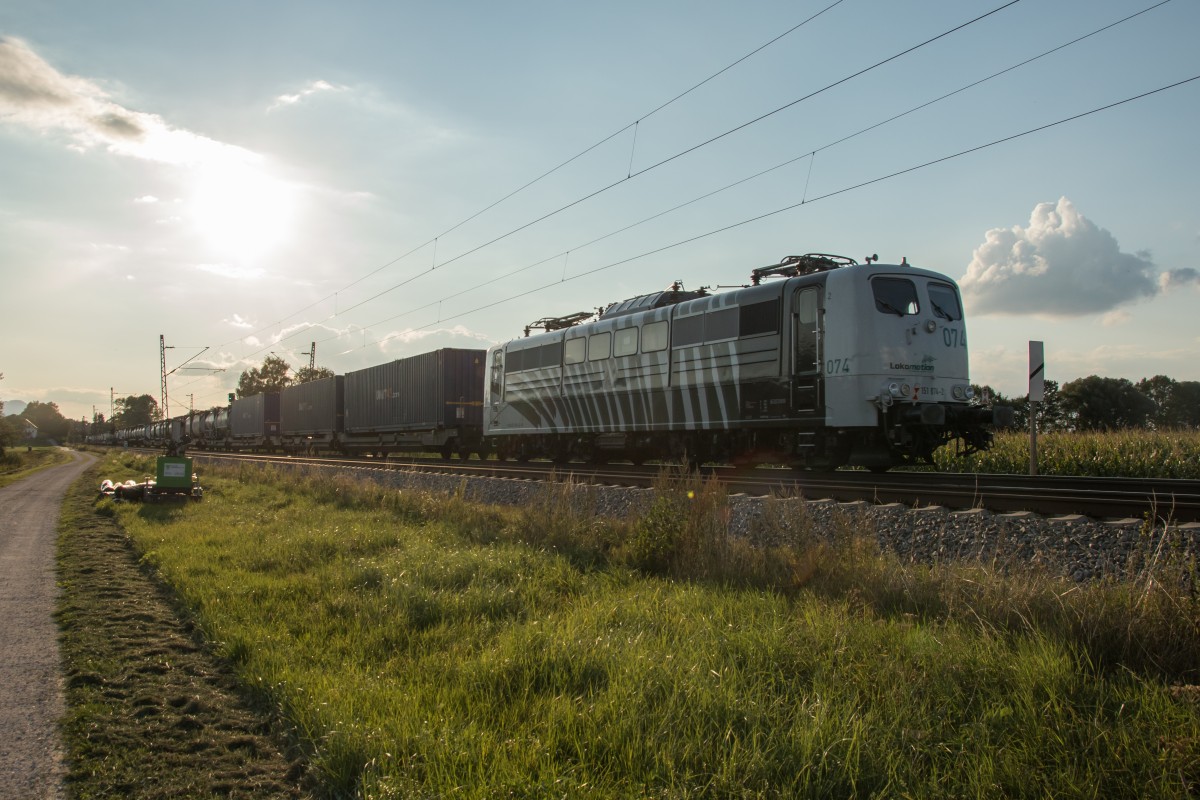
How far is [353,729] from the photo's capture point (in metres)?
3.77

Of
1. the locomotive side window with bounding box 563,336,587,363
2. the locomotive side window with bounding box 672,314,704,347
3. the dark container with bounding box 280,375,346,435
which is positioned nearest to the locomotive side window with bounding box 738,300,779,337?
the locomotive side window with bounding box 672,314,704,347

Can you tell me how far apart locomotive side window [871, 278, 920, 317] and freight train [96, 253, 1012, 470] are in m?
0.02

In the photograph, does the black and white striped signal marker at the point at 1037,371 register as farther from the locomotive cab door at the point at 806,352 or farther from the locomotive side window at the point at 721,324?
the locomotive side window at the point at 721,324

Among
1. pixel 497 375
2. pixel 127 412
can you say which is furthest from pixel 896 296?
pixel 127 412

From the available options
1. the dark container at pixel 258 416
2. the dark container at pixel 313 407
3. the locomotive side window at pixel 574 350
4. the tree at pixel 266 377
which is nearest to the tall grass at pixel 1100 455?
the locomotive side window at pixel 574 350

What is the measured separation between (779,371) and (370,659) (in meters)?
9.23

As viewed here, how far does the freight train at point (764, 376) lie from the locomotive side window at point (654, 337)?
29 millimetres

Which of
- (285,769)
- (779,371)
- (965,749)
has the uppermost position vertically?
(779,371)

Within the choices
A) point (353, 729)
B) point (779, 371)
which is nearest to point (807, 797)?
point (353, 729)

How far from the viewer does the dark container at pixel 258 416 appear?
149 feet

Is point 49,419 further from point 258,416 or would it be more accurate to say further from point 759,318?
point 759,318

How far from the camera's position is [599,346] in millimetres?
17031

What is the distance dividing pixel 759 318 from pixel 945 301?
10.1ft

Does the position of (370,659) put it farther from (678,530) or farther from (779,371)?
(779,371)
